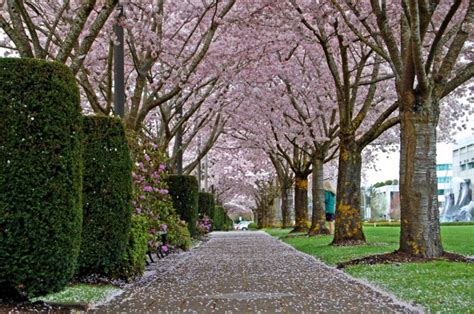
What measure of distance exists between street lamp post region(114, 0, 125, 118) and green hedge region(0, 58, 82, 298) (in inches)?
194

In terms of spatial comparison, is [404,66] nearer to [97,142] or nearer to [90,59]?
[97,142]

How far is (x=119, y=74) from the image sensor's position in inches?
448

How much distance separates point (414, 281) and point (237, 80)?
14950 millimetres

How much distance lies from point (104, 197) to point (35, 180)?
2590 millimetres

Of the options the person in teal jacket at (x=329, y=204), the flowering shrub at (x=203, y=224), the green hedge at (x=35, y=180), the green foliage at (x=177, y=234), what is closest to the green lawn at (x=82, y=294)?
the green hedge at (x=35, y=180)

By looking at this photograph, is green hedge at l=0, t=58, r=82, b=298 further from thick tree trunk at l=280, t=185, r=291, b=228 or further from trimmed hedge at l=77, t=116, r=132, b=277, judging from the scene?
thick tree trunk at l=280, t=185, r=291, b=228

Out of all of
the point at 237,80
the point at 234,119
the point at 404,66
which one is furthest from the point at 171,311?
the point at 234,119

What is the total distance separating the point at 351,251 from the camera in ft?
44.7

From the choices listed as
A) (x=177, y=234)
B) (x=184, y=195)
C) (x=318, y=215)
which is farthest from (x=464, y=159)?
(x=177, y=234)

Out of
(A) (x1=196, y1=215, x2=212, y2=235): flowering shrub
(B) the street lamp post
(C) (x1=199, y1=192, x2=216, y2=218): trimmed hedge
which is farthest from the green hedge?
(C) (x1=199, y1=192, x2=216, y2=218): trimmed hedge

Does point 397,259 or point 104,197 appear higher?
point 104,197

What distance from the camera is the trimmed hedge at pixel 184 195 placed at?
1989 cm

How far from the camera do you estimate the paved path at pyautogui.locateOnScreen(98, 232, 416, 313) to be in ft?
21.4

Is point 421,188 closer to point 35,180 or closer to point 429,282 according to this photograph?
Answer: point 429,282
